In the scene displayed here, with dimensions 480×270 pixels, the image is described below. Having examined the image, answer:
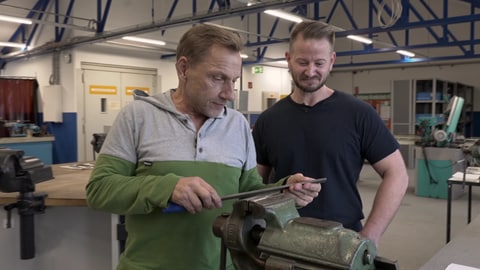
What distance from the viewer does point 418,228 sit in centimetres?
437

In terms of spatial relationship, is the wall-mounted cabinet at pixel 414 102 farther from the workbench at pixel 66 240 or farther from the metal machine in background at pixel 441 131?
the workbench at pixel 66 240

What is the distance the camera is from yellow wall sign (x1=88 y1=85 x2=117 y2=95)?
25.3 feet

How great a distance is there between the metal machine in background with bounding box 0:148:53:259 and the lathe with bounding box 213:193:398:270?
46.9 inches

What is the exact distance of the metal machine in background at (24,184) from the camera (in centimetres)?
166

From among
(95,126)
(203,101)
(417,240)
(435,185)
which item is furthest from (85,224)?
(95,126)

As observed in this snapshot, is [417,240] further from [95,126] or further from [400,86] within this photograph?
[95,126]

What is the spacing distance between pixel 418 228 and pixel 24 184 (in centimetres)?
391

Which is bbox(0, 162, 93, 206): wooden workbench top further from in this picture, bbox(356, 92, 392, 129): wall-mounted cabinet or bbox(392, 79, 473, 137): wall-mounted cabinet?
bbox(356, 92, 392, 129): wall-mounted cabinet

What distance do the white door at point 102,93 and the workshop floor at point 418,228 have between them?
4.87m

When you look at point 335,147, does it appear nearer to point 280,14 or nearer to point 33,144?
point 280,14

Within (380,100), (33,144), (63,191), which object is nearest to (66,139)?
(33,144)

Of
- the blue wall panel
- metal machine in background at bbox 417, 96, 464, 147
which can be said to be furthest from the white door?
metal machine in background at bbox 417, 96, 464, 147

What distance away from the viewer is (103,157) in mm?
1008

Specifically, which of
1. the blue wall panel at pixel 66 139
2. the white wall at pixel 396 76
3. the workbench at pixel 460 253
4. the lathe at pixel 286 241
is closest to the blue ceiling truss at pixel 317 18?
the white wall at pixel 396 76
